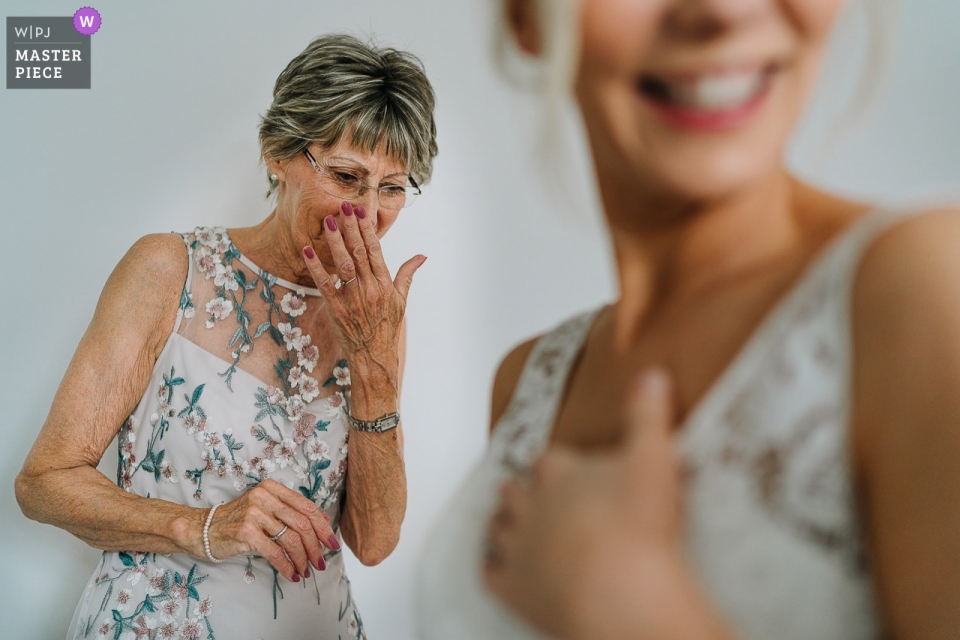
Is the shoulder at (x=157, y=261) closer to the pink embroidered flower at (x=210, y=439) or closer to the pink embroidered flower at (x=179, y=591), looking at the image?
the pink embroidered flower at (x=210, y=439)

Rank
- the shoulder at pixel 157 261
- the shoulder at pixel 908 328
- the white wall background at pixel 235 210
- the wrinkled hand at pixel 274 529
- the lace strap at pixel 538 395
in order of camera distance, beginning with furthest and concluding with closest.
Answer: the shoulder at pixel 157 261, the wrinkled hand at pixel 274 529, the white wall background at pixel 235 210, the lace strap at pixel 538 395, the shoulder at pixel 908 328

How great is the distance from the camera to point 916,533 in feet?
0.68

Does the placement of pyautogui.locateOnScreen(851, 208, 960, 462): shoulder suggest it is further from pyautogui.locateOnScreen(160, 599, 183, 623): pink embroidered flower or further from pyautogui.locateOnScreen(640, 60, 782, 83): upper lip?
pyautogui.locateOnScreen(160, 599, 183, 623): pink embroidered flower

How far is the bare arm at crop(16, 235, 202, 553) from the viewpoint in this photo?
28.2 inches

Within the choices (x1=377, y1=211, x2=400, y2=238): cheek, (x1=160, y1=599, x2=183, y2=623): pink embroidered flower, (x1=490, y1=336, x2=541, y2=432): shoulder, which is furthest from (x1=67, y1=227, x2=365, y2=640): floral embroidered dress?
(x1=490, y1=336, x2=541, y2=432): shoulder

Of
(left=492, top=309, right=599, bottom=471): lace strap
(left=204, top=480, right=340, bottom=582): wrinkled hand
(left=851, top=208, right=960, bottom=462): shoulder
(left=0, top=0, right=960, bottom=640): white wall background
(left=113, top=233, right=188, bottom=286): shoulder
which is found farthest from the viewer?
(left=113, top=233, right=188, bottom=286): shoulder

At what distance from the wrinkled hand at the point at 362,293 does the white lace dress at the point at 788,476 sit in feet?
1.61

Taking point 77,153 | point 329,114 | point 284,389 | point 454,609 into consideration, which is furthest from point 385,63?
point 454,609

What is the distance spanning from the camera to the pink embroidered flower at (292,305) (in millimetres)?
809

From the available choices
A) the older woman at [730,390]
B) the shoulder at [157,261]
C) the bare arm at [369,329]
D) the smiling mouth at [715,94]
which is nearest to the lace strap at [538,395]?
the older woman at [730,390]

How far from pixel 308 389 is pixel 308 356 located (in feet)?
0.11

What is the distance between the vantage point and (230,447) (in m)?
0.75

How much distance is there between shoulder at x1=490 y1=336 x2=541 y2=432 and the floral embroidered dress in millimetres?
411

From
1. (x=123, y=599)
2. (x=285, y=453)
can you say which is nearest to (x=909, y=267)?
(x=285, y=453)
